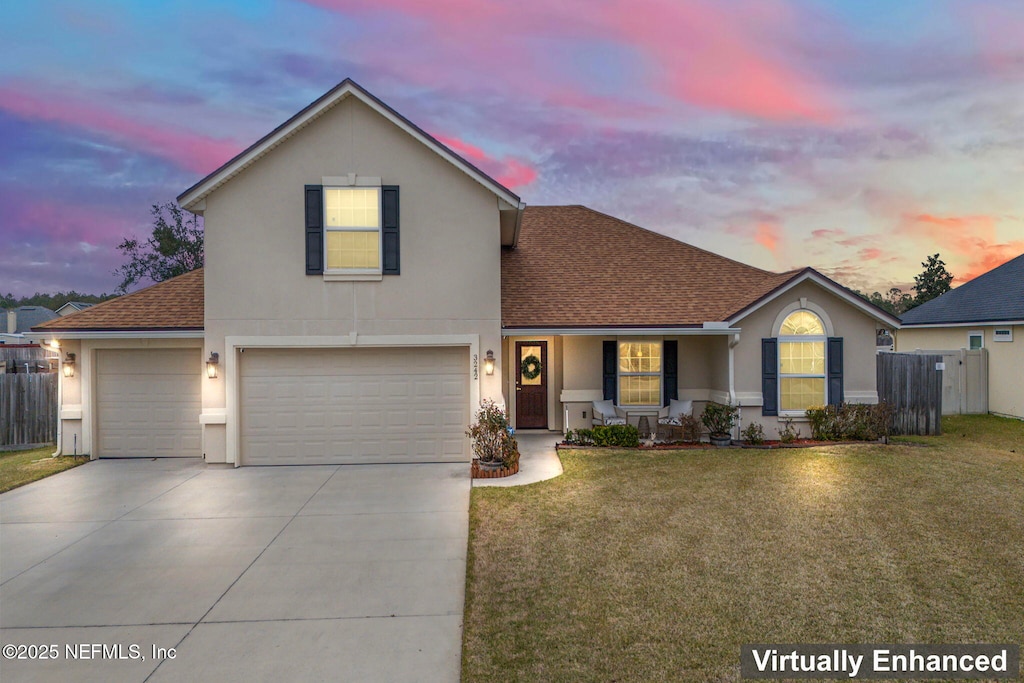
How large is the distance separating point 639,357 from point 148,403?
11.4 m

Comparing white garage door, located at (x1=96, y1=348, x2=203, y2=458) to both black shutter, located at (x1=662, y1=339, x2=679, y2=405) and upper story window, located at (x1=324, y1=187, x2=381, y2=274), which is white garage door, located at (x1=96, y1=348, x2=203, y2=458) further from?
black shutter, located at (x1=662, y1=339, x2=679, y2=405)

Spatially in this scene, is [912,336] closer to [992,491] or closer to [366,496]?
[992,491]

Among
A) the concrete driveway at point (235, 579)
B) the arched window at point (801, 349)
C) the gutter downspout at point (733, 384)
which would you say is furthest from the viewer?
the arched window at point (801, 349)

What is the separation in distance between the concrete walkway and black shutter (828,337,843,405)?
21.4 feet

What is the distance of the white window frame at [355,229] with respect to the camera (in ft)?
33.8

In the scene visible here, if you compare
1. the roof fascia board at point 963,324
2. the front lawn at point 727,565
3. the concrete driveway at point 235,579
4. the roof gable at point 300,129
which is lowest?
the concrete driveway at point 235,579

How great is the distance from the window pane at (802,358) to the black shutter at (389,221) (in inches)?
361

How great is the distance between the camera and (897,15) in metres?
13.0

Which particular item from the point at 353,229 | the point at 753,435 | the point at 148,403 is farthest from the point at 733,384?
the point at 148,403

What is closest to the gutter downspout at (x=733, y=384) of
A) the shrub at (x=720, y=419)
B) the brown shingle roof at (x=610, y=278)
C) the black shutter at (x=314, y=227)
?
the shrub at (x=720, y=419)

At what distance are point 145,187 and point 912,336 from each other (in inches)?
1992

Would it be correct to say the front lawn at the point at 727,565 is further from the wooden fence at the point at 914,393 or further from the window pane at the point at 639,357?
the window pane at the point at 639,357

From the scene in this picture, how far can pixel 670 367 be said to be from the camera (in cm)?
1280

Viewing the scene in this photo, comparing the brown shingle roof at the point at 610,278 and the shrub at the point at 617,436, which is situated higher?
the brown shingle roof at the point at 610,278
